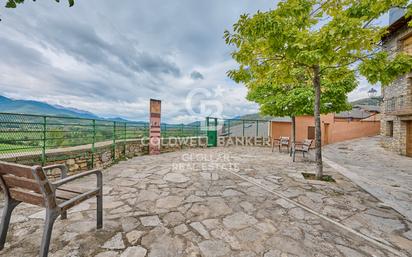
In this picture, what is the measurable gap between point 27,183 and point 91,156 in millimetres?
3845

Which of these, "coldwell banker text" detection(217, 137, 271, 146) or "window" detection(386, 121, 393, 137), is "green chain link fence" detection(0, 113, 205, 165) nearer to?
"coldwell banker text" detection(217, 137, 271, 146)

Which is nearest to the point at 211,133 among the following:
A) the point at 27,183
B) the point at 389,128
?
the point at 27,183

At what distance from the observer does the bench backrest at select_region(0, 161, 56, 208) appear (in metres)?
1.48

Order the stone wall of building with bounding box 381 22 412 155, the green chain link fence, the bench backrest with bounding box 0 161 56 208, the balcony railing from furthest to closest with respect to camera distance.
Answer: the stone wall of building with bounding box 381 22 412 155 → the balcony railing → the green chain link fence → the bench backrest with bounding box 0 161 56 208

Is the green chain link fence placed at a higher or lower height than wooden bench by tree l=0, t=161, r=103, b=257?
higher

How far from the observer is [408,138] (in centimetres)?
985

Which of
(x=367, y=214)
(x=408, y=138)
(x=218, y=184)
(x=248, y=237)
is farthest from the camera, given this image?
(x=408, y=138)

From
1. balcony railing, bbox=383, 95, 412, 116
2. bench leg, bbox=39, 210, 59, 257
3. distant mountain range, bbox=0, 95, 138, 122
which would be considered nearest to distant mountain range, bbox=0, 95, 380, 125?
distant mountain range, bbox=0, 95, 138, 122

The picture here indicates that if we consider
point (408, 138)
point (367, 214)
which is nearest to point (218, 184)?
point (367, 214)

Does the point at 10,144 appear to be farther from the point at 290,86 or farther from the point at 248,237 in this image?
the point at 290,86

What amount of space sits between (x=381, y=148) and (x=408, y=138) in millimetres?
1865

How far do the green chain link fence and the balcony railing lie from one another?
1431 centimetres

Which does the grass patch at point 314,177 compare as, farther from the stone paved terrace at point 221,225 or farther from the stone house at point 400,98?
the stone house at point 400,98

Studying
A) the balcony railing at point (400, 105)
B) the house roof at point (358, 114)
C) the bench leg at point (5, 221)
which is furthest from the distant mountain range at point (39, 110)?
the house roof at point (358, 114)
